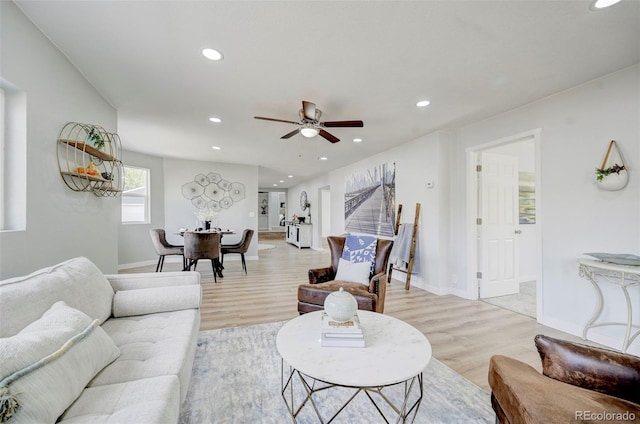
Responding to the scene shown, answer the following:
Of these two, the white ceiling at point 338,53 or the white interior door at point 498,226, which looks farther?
the white interior door at point 498,226

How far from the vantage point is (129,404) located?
969mm

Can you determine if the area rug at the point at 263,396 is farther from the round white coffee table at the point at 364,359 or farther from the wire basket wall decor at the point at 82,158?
the wire basket wall decor at the point at 82,158

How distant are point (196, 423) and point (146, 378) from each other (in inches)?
20.2

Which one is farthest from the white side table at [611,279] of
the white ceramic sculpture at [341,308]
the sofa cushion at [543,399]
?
the white ceramic sculpture at [341,308]

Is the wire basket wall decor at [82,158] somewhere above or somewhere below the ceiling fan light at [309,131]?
below

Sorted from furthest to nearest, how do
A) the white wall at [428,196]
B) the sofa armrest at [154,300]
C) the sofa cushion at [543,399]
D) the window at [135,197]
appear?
1. the window at [135,197]
2. the white wall at [428,196]
3. the sofa armrest at [154,300]
4. the sofa cushion at [543,399]

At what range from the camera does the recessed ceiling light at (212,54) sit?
201 centimetres

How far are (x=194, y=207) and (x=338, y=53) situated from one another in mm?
5423

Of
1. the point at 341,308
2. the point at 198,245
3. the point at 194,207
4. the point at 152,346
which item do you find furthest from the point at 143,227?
the point at 341,308

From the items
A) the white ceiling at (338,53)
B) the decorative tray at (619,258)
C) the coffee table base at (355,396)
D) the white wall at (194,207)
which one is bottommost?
the coffee table base at (355,396)

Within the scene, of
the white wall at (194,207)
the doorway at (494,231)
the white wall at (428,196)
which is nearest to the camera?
the doorway at (494,231)

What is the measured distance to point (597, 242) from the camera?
242cm

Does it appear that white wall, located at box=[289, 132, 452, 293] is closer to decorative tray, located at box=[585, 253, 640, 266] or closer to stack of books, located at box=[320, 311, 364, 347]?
decorative tray, located at box=[585, 253, 640, 266]

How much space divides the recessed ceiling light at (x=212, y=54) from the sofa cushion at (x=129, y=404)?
2143mm
